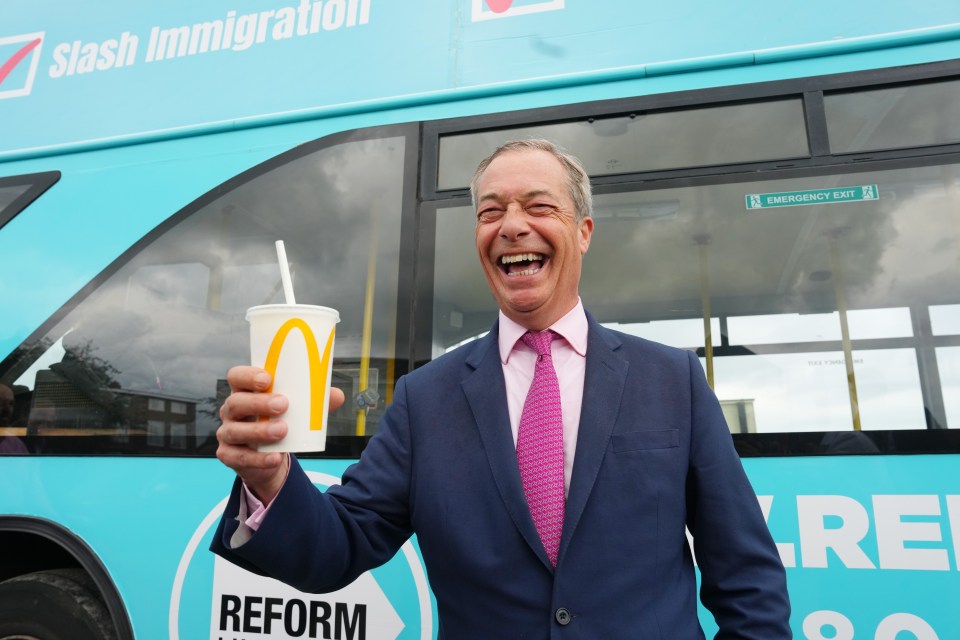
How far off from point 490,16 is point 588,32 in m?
0.49

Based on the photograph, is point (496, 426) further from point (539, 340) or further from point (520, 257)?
point (520, 257)

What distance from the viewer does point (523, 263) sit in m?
1.61

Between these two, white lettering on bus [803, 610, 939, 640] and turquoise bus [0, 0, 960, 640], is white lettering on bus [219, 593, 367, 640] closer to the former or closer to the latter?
turquoise bus [0, 0, 960, 640]

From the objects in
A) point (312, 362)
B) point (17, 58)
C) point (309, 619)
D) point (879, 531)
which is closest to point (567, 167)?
point (312, 362)

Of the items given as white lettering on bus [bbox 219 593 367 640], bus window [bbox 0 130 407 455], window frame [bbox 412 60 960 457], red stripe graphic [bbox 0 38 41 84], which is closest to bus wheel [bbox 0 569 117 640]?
bus window [bbox 0 130 407 455]

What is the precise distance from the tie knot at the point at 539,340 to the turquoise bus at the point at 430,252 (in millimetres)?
1130

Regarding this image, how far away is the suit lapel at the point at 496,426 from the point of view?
4.34 ft

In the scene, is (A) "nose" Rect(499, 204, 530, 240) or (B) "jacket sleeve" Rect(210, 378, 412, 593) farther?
(A) "nose" Rect(499, 204, 530, 240)

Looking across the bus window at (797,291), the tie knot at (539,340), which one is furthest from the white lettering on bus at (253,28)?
the tie knot at (539,340)

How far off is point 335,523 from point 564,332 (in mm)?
688

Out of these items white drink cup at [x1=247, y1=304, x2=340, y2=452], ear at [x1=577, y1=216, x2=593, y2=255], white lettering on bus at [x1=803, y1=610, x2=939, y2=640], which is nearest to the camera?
white drink cup at [x1=247, y1=304, x2=340, y2=452]

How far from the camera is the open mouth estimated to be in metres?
1.58

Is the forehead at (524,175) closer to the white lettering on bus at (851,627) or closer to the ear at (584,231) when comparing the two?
the ear at (584,231)

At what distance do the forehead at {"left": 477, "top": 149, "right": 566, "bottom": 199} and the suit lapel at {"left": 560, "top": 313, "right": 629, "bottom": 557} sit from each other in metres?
0.37
